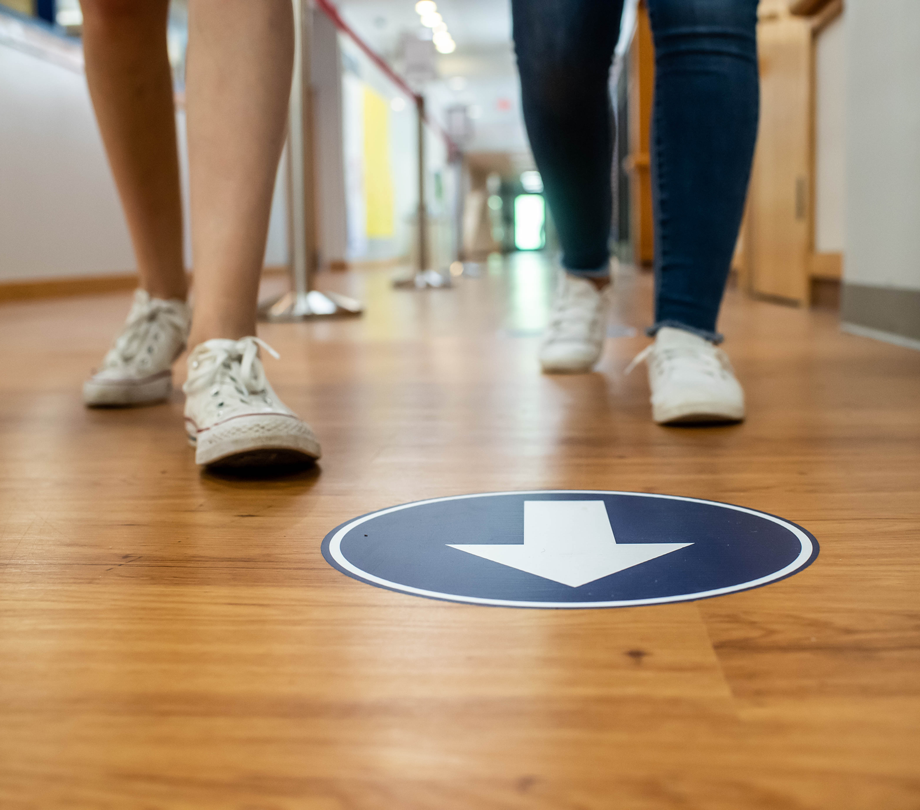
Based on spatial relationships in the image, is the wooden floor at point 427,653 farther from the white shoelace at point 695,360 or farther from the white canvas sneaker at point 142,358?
the white canvas sneaker at point 142,358

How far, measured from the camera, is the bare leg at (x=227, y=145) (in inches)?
32.9

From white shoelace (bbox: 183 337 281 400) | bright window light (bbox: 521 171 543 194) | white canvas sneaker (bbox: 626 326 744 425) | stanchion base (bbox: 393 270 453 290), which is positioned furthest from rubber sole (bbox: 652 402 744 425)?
bright window light (bbox: 521 171 543 194)

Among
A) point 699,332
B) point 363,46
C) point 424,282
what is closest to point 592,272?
point 699,332

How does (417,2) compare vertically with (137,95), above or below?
above

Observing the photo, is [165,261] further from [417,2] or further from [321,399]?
[417,2]

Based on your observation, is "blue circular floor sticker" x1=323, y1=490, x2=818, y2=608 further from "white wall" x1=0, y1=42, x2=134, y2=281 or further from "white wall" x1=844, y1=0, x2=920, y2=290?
"white wall" x1=0, y1=42, x2=134, y2=281

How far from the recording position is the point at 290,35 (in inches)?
34.6

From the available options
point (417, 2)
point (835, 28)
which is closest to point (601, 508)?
point (835, 28)

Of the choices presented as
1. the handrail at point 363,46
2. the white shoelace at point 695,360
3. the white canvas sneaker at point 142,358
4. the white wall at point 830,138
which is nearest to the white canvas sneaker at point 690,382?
the white shoelace at point 695,360

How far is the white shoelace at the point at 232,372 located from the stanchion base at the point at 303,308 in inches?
68.3

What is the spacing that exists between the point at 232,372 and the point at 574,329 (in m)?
0.66

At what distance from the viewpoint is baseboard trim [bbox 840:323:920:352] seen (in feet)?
4.97

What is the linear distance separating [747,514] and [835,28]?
6.99 ft

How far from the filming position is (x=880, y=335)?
1657 mm
